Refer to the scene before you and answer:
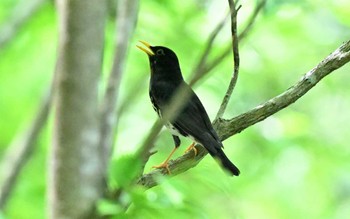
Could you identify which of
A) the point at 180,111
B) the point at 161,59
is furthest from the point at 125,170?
the point at 161,59

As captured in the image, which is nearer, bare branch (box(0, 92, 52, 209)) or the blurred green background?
bare branch (box(0, 92, 52, 209))

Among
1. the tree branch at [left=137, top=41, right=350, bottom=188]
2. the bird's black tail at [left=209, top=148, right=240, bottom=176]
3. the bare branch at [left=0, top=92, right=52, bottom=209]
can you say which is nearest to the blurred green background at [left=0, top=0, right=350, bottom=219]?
the bare branch at [left=0, top=92, right=52, bottom=209]

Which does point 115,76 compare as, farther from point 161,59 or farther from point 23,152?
point 23,152

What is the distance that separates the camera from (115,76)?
3.38 m

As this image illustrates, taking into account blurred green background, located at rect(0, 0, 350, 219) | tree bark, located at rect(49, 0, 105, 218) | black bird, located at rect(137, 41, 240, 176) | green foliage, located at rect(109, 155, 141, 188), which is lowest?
blurred green background, located at rect(0, 0, 350, 219)

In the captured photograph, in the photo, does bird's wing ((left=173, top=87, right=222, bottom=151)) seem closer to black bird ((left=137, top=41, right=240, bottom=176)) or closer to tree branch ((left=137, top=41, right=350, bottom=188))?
black bird ((left=137, top=41, right=240, bottom=176))

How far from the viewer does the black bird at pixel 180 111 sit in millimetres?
4098

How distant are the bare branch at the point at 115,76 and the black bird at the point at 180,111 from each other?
0.32 meters

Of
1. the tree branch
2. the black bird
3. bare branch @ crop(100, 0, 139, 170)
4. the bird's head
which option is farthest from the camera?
the bird's head

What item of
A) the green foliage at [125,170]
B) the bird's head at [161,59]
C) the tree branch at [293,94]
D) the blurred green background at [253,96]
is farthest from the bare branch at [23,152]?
the green foliage at [125,170]

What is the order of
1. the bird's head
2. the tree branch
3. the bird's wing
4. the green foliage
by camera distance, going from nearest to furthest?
the green foliage
the tree branch
the bird's wing
the bird's head

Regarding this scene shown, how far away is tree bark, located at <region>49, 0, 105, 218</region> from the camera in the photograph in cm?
331

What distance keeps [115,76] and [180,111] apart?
2.88 ft

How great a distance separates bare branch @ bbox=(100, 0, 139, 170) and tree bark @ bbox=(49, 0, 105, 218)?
6 centimetres
